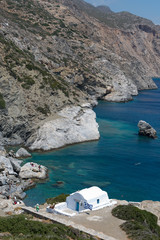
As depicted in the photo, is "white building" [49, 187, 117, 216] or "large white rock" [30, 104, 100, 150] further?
"large white rock" [30, 104, 100, 150]

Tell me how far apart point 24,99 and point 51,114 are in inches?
231

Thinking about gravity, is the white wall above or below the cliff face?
below

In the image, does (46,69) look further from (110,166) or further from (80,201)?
(80,201)

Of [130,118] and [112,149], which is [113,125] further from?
[112,149]

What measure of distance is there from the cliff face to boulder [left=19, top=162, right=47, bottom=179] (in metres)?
13.3

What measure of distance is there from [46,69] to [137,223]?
6075 centimetres

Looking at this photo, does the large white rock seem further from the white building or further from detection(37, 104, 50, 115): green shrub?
the white building

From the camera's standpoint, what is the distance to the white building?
27.0 m

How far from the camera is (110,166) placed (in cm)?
4669

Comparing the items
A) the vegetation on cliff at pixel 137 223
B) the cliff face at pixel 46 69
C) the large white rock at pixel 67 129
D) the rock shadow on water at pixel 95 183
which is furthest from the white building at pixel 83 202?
the cliff face at pixel 46 69

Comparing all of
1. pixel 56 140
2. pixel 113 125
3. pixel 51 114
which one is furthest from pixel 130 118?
pixel 56 140

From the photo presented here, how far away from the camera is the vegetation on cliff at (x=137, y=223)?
20.9 meters

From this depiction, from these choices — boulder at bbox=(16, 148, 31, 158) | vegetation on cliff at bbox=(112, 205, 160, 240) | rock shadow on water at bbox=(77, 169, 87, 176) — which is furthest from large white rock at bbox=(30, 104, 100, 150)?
vegetation on cliff at bbox=(112, 205, 160, 240)

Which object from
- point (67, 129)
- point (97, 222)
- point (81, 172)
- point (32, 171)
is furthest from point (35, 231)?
point (67, 129)
